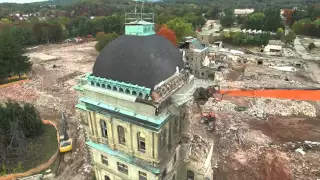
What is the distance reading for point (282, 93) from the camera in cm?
4809

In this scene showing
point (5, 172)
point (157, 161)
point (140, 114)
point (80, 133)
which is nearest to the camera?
point (140, 114)

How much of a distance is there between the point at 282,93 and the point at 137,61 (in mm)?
42151

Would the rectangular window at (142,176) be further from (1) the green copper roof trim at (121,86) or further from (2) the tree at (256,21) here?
(2) the tree at (256,21)

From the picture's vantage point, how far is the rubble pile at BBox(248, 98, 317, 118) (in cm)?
4103

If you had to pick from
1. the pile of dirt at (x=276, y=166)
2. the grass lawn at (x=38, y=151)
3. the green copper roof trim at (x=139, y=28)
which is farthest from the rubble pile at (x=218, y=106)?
the green copper roof trim at (x=139, y=28)

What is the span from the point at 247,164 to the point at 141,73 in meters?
21.5

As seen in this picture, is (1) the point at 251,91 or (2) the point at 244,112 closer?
(2) the point at 244,112

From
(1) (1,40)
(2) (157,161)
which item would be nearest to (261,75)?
(2) (157,161)

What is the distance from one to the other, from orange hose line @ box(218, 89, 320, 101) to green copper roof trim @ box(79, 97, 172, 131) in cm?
3580

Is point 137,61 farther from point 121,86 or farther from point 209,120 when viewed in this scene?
point 209,120

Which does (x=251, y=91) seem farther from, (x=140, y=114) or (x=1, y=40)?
(x=1, y=40)

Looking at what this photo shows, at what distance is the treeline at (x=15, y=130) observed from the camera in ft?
91.8

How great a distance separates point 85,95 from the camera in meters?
18.1

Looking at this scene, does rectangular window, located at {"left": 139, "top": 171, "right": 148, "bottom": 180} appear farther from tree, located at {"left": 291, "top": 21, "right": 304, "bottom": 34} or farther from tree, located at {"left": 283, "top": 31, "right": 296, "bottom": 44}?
tree, located at {"left": 291, "top": 21, "right": 304, "bottom": 34}
